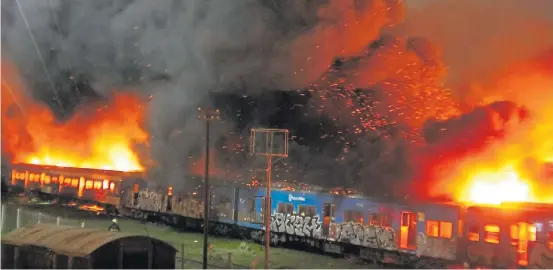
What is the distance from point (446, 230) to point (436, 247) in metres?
0.51

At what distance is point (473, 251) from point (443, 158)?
5.55m

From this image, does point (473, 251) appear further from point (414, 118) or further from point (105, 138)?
point (105, 138)

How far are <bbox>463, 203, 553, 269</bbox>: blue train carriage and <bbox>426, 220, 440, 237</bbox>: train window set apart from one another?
2.43ft

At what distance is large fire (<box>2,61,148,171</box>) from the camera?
28.1 metres

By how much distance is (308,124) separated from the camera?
3069 cm

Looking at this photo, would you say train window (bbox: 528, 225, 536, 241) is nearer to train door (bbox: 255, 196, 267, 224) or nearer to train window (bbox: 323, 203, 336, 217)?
train window (bbox: 323, 203, 336, 217)

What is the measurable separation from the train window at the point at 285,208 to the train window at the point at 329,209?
4.23 ft

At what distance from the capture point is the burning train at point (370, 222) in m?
13.0

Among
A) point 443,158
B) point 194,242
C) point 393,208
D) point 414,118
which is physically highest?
point 414,118

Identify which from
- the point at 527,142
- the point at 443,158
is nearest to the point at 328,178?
the point at 443,158

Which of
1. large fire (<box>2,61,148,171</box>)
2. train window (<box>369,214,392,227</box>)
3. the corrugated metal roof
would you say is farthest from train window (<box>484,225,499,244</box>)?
large fire (<box>2,61,148,171</box>)

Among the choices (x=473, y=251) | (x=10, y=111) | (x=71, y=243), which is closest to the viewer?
(x=71, y=243)

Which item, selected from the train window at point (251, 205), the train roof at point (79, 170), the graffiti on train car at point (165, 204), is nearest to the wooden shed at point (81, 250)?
the train window at point (251, 205)

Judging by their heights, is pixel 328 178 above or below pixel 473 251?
above
